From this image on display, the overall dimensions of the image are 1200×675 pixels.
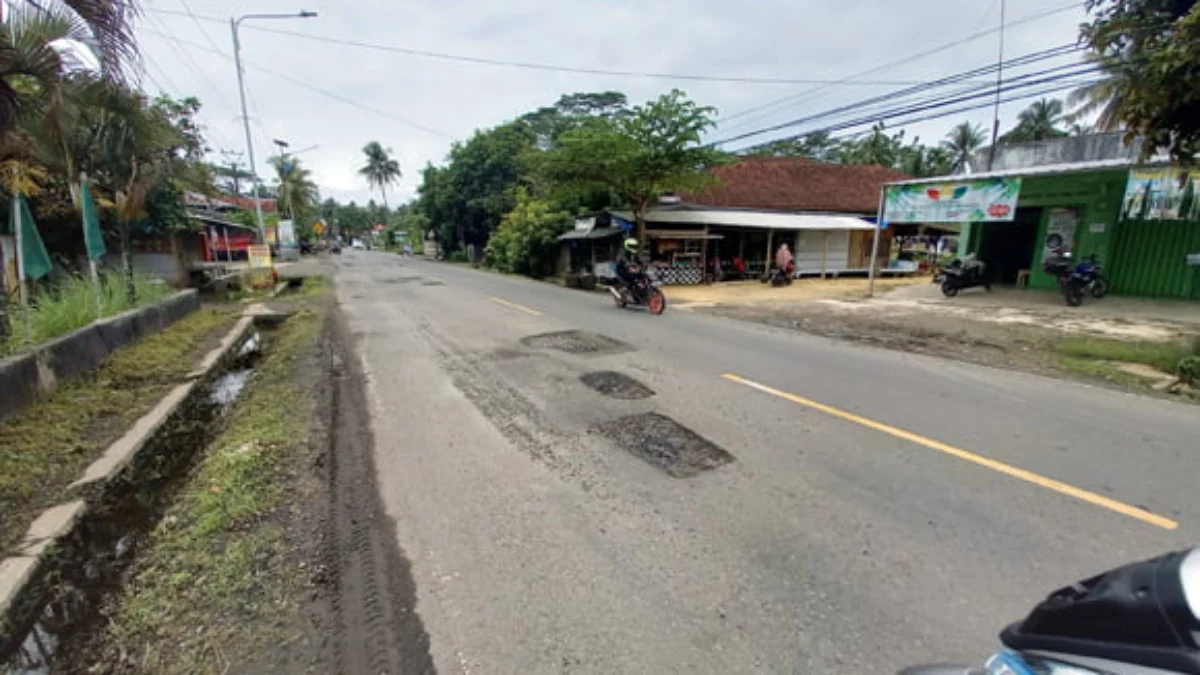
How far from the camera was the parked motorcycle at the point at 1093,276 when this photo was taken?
12.0m

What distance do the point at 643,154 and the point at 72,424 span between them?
14084 mm

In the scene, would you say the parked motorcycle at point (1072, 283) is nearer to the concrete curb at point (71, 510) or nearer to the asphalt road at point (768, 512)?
the asphalt road at point (768, 512)

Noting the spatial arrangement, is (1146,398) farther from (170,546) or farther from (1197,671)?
(170,546)

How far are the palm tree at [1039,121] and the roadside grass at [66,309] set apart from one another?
4330 cm

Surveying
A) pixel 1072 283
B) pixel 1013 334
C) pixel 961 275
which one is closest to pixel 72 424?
pixel 1013 334

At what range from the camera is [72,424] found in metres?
4.70

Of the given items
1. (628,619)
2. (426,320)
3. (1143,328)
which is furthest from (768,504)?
(1143,328)

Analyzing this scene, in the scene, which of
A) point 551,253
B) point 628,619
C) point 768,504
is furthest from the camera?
point 551,253

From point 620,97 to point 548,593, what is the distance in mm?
47605

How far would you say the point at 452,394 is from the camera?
564cm

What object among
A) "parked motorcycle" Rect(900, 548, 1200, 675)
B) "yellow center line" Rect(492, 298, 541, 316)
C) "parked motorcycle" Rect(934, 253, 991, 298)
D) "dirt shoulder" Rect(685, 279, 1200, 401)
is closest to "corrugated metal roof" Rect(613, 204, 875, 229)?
"dirt shoulder" Rect(685, 279, 1200, 401)

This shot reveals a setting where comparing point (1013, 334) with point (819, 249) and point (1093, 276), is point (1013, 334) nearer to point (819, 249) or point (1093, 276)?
point (1093, 276)

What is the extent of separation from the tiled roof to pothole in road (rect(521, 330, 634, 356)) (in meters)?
13.8

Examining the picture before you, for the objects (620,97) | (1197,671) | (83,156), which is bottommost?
(1197,671)
